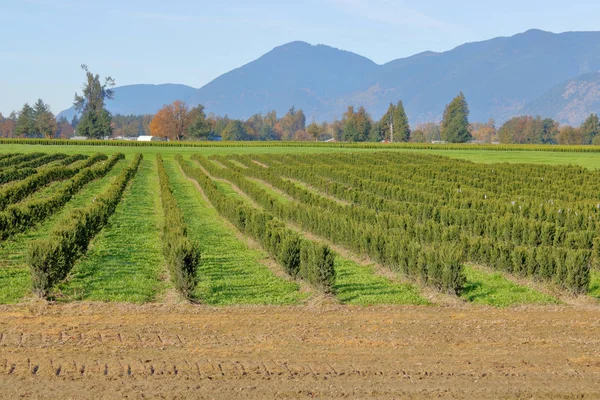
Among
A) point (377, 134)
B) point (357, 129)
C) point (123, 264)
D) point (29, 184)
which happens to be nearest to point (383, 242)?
point (123, 264)

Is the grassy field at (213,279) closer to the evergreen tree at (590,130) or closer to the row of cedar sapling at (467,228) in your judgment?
the row of cedar sapling at (467,228)

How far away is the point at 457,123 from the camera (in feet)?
481

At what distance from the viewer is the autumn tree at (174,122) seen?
155 meters

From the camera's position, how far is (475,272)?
16781mm

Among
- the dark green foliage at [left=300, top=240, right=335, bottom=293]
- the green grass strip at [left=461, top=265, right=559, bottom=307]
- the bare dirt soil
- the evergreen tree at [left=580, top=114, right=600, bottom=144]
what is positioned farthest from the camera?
the evergreen tree at [left=580, top=114, right=600, bottom=144]

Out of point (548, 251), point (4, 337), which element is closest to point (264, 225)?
point (548, 251)

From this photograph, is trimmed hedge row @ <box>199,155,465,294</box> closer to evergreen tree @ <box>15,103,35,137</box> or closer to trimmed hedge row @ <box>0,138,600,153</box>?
trimmed hedge row @ <box>0,138,600,153</box>

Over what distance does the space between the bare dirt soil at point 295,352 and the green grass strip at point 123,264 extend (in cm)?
106

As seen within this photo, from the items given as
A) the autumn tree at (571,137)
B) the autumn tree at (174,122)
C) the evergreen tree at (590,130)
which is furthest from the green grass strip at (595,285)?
the evergreen tree at (590,130)

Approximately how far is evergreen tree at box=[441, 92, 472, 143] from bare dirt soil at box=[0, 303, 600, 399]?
137 meters

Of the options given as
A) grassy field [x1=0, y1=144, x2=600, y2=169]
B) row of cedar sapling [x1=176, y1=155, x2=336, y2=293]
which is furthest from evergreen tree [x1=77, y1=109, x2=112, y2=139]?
row of cedar sapling [x1=176, y1=155, x2=336, y2=293]

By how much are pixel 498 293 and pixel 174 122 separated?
144527 millimetres

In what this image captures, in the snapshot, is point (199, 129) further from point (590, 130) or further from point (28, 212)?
point (28, 212)

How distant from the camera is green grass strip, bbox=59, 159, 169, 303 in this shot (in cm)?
1400
